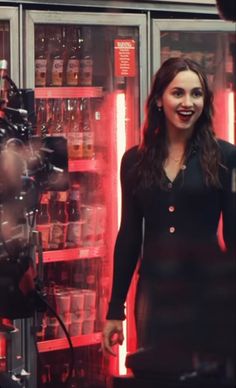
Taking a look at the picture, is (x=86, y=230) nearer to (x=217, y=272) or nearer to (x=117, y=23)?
(x=117, y=23)

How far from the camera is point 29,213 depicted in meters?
2.49

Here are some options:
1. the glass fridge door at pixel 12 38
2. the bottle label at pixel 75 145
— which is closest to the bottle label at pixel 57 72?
the bottle label at pixel 75 145

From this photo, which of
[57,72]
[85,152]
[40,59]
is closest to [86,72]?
[57,72]

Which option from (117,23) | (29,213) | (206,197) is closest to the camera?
Result: (29,213)

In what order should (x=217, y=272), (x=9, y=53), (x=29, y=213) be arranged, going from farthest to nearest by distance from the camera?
(x=9, y=53) < (x=29, y=213) < (x=217, y=272)

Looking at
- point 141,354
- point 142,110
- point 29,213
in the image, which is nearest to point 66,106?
point 142,110

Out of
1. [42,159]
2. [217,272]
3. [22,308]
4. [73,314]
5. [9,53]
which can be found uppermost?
[9,53]

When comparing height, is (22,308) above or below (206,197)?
below

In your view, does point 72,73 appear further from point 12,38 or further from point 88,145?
point 12,38

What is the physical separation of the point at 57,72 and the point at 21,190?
5.02ft

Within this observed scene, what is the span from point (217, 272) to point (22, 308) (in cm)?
127

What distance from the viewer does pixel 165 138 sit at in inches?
117

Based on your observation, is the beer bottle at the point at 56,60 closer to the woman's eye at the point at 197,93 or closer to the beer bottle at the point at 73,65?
the beer bottle at the point at 73,65

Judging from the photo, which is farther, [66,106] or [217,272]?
[66,106]
